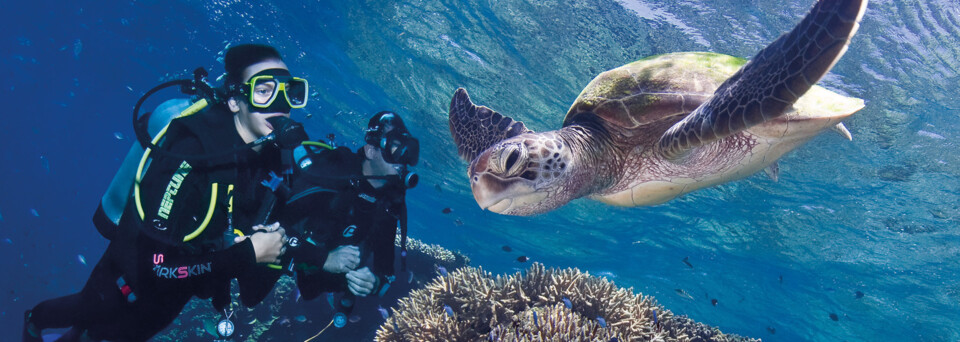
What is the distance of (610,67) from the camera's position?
9.42 metres

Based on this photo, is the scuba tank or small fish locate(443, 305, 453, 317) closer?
the scuba tank

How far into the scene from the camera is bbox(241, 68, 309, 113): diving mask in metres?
2.54

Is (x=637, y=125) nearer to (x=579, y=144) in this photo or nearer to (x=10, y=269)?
(x=579, y=144)

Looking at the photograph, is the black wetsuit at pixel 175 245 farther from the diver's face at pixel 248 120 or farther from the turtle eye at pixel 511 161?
the turtle eye at pixel 511 161

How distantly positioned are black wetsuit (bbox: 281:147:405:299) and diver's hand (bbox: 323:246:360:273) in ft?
0.82

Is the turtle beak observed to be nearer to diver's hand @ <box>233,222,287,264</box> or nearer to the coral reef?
the coral reef

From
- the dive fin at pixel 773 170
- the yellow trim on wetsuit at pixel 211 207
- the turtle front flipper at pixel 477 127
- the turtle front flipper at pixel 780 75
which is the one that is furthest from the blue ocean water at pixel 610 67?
the yellow trim on wetsuit at pixel 211 207

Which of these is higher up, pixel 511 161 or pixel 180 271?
pixel 511 161

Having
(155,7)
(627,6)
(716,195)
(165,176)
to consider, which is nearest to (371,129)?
(165,176)

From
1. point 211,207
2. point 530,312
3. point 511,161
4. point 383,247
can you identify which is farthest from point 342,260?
point 530,312

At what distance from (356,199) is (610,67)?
785 cm

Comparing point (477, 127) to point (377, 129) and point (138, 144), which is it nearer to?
point (377, 129)

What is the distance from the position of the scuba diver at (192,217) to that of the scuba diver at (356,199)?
461 millimetres

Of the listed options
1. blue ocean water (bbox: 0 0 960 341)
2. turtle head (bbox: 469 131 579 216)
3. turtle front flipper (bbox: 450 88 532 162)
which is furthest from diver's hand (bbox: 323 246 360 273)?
blue ocean water (bbox: 0 0 960 341)
